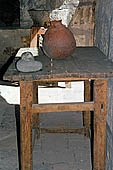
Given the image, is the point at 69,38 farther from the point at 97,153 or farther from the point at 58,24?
the point at 97,153

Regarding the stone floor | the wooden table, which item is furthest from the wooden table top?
the stone floor

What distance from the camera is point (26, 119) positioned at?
206 centimetres

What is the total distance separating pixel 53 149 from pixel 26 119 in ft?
3.18

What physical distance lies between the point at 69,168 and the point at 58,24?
1.24 metres

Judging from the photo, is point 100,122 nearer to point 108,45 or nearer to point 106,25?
point 108,45

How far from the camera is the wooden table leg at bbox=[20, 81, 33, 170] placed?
199 centimetres

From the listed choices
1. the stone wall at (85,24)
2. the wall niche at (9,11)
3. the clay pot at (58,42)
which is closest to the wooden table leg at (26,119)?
the clay pot at (58,42)

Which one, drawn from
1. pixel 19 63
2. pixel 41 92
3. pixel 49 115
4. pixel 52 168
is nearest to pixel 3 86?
pixel 41 92

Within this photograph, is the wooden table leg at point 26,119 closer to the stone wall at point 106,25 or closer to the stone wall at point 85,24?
the stone wall at point 106,25

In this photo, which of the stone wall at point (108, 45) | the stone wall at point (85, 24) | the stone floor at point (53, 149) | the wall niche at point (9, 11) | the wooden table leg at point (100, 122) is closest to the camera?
the wooden table leg at point (100, 122)

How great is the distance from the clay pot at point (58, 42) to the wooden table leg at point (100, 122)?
0.41 meters

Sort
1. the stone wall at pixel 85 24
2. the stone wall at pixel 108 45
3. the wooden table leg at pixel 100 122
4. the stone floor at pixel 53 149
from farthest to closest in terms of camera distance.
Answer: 1. the stone wall at pixel 85 24
2. the stone floor at pixel 53 149
3. the stone wall at pixel 108 45
4. the wooden table leg at pixel 100 122

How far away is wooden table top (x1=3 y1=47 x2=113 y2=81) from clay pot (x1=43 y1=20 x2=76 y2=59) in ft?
0.21

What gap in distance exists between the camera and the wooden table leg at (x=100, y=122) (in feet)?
6.68
